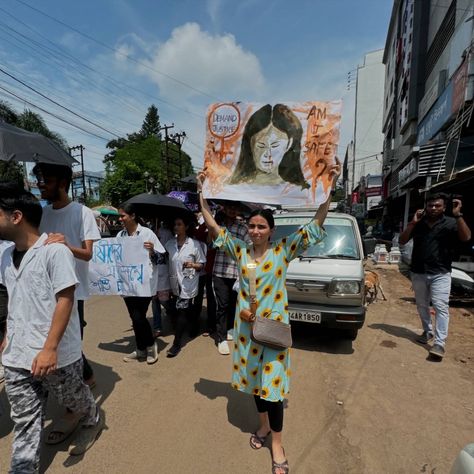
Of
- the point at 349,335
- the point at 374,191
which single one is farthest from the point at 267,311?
the point at 374,191

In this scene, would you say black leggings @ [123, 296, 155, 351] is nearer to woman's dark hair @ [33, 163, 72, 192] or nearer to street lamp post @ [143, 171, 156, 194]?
woman's dark hair @ [33, 163, 72, 192]

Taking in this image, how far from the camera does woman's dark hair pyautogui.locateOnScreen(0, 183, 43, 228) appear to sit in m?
1.83

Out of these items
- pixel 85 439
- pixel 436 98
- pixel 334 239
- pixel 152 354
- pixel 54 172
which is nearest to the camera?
pixel 85 439

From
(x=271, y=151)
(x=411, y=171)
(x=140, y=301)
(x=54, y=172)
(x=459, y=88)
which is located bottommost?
(x=140, y=301)

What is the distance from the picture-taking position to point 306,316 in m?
4.02


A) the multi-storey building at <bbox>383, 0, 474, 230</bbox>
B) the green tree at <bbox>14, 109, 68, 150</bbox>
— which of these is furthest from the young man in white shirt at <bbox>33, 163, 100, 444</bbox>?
the green tree at <bbox>14, 109, 68, 150</bbox>

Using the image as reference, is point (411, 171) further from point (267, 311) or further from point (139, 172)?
point (139, 172)

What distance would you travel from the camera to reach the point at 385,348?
14.3 feet

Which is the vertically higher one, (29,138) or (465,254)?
(29,138)

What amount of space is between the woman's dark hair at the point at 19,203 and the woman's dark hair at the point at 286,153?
5.13ft

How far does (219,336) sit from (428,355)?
2747mm

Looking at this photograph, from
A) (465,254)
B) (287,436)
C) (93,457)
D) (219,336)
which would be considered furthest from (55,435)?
(465,254)

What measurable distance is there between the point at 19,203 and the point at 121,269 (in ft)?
6.09

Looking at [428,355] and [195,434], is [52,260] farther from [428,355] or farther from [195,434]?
[428,355]
